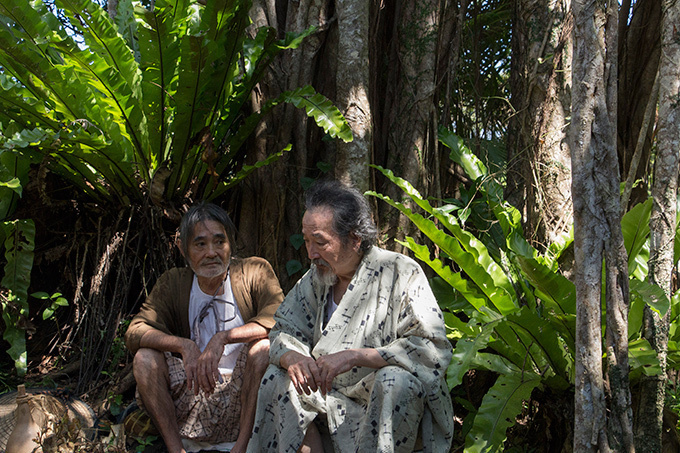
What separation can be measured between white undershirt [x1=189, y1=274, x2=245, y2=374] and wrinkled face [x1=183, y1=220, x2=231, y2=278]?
125mm

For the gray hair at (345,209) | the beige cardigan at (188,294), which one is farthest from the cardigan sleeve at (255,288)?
the gray hair at (345,209)

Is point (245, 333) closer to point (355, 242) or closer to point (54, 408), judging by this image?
point (355, 242)

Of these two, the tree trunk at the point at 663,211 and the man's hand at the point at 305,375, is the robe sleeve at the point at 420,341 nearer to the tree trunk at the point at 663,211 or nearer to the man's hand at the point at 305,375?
the man's hand at the point at 305,375

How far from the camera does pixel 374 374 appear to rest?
2279mm

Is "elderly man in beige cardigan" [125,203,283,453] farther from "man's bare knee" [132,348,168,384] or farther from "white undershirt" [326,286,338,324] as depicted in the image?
"white undershirt" [326,286,338,324]

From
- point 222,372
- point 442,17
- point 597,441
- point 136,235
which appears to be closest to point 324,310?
point 222,372

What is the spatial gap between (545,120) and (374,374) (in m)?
2.08

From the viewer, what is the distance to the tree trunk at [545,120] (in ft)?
11.7

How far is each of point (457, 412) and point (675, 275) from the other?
140cm

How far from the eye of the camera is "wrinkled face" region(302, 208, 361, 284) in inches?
96.8

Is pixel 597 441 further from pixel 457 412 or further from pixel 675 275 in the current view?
pixel 675 275

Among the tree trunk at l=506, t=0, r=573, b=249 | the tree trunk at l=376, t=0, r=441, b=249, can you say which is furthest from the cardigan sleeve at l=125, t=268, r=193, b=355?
the tree trunk at l=506, t=0, r=573, b=249

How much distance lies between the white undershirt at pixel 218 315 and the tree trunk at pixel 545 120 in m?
1.77

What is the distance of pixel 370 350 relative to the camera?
89.7 inches
